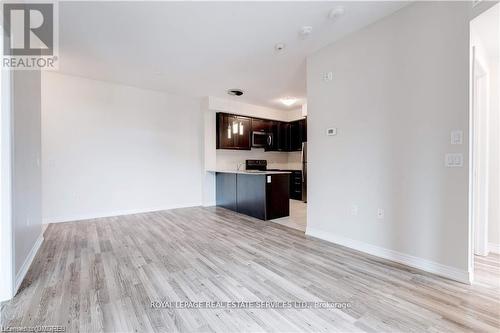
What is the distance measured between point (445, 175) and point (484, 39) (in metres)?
1.57

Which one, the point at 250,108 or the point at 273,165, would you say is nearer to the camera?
the point at 250,108

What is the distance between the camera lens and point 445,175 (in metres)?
2.22

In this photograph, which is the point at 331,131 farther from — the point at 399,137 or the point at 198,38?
the point at 198,38

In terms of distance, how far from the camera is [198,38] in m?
3.01

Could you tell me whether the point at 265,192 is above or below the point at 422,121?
below

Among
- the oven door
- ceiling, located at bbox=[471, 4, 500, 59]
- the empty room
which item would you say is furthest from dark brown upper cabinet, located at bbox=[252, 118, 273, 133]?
ceiling, located at bbox=[471, 4, 500, 59]

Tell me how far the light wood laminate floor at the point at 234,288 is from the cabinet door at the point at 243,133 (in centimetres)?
330

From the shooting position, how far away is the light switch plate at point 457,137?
2107mm

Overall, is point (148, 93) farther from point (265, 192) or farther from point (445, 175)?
point (445, 175)

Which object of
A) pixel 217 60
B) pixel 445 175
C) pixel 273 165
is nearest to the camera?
pixel 445 175

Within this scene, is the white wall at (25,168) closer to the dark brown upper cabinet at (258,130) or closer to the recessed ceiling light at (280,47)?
the recessed ceiling light at (280,47)

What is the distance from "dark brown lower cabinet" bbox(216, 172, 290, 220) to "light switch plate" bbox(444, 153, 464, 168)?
2725 millimetres

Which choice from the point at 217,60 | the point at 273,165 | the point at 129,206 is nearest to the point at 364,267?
the point at 217,60

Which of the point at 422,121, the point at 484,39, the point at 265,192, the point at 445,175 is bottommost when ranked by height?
the point at 265,192
